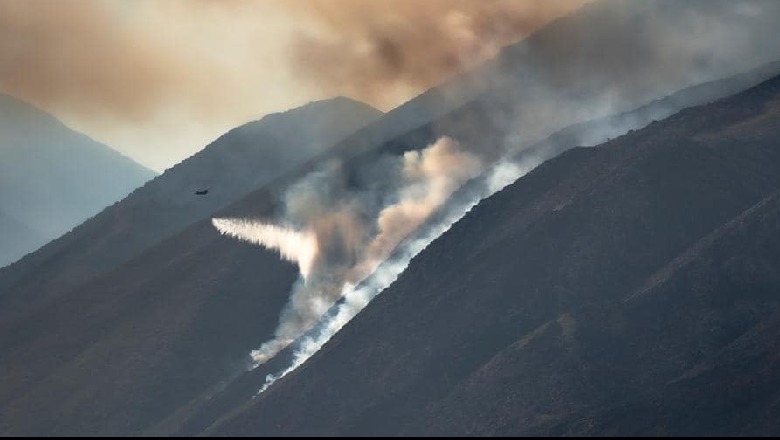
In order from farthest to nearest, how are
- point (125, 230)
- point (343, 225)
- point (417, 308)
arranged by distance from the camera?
1. point (125, 230)
2. point (343, 225)
3. point (417, 308)

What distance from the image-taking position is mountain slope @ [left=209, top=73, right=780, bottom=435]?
94.2m

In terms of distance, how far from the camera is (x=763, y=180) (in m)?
120

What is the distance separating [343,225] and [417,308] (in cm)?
3323

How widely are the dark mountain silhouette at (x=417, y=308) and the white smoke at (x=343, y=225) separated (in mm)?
2081

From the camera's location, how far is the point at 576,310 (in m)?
103

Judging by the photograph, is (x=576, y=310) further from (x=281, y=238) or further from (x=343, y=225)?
(x=281, y=238)

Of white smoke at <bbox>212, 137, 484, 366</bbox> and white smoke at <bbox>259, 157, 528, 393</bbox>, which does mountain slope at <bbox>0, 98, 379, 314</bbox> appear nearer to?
white smoke at <bbox>212, 137, 484, 366</bbox>

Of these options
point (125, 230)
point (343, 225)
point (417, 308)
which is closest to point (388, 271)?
point (343, 225)

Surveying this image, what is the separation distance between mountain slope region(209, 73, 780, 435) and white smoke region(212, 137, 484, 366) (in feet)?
44.0

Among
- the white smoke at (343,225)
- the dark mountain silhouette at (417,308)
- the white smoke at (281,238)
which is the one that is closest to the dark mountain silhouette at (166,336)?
the dark mountain silhouette at (417,308)

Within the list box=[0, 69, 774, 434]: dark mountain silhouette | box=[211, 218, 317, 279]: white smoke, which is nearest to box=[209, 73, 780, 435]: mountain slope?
box=[0, 69, 774, 434]: dark mountain silhouette

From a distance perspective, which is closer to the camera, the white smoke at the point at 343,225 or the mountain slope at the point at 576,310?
the mountain slope at the point at 576,310

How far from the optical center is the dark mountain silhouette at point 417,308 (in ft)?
327

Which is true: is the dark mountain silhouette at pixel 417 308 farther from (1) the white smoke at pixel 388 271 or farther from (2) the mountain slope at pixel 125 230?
(2) the mountain slope at pixel 125 230
